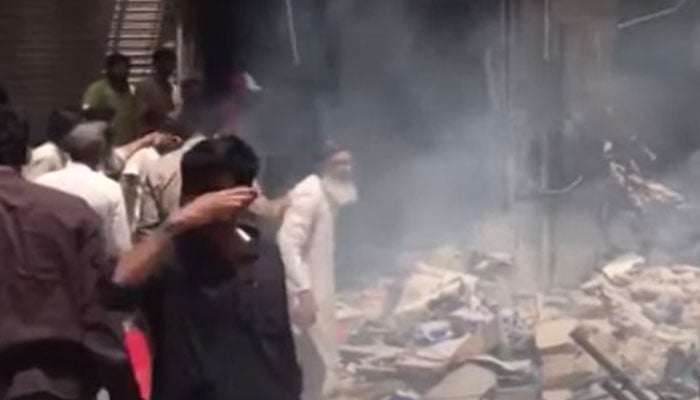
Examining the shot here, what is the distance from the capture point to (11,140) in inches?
187

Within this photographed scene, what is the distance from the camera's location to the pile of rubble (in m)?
8.17

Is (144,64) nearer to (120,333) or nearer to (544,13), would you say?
(544,13)

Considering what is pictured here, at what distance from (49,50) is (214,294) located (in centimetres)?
901

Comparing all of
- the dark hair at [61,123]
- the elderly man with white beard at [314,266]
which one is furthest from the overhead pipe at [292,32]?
the elderly man with white beard at [314,266]

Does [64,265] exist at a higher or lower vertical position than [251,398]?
higher

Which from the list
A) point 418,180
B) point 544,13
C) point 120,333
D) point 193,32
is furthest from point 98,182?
point 193,32

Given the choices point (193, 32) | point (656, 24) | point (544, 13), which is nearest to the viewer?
point (544, 13)

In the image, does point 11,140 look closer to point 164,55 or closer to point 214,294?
point 214,294

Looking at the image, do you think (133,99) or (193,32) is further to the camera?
(193,32)

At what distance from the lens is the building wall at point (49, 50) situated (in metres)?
13.2

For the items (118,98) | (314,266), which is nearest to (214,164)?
(314,266)

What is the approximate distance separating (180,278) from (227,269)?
0.35ft

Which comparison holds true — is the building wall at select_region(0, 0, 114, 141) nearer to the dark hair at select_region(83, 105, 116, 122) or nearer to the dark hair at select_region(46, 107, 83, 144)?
the dark hair at select_region(83, 105, 116, 122)

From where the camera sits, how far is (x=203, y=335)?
15.0 ft
